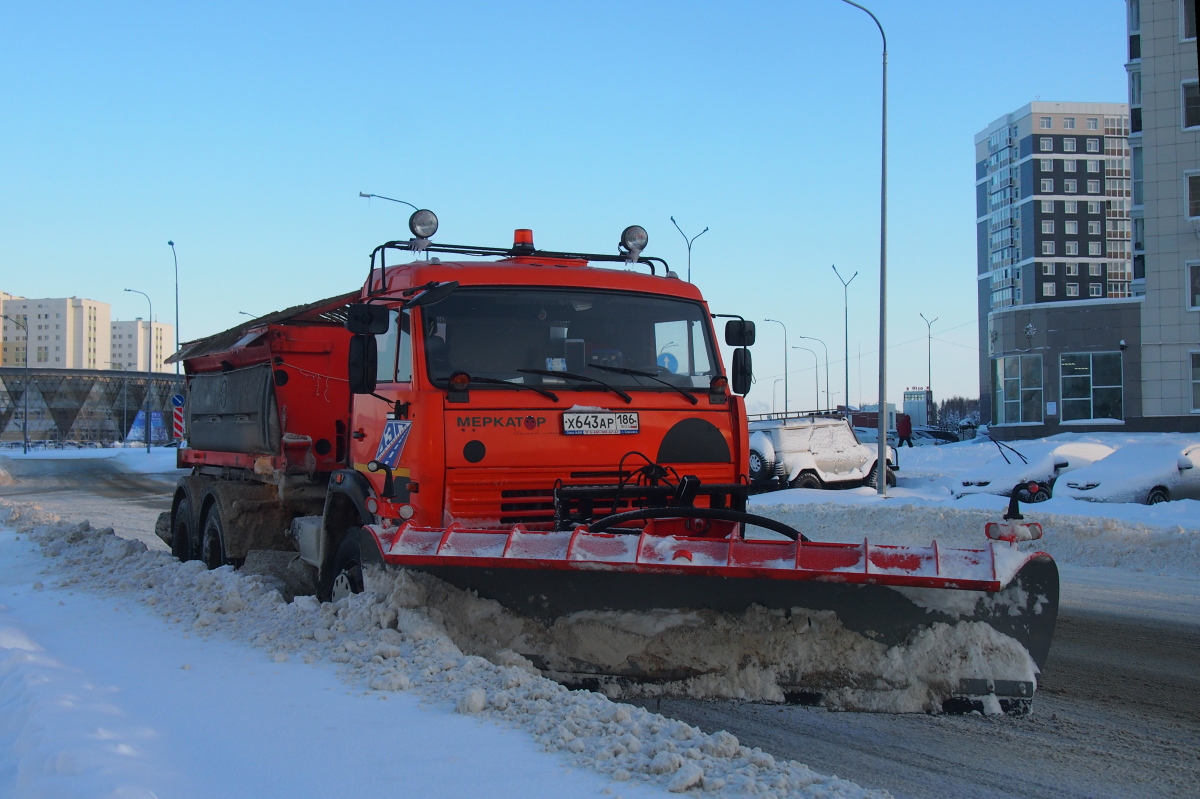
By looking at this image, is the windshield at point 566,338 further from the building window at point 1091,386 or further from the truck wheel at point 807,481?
the building window at point 1091,386

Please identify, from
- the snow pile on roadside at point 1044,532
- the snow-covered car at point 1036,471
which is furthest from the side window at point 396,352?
the snow-covered car at point 1036,471

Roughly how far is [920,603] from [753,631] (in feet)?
2.66

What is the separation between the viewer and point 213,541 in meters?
8.88

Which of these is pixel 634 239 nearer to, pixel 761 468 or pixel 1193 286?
pixel 761 468

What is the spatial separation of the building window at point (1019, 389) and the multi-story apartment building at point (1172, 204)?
14.8 ft

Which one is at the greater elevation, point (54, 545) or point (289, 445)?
point (289, 445)

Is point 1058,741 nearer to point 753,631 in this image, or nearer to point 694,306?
point 753,631

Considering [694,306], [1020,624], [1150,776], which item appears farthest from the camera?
[694,306]

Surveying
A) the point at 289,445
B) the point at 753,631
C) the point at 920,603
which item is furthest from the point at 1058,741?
the point at 289,445

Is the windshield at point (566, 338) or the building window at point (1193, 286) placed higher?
the building window at point (1193, 286)

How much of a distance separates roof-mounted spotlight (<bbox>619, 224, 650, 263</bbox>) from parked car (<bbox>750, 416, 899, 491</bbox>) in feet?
45.2

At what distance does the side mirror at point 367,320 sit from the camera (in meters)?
5.71

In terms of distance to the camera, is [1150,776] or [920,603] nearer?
[1150,776]

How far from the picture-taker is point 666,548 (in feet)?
14.9
